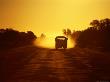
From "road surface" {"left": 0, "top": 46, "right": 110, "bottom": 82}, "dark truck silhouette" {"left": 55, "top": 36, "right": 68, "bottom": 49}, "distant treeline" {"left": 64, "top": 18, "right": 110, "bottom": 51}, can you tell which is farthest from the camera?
"distant treeline" {"left": 64, "top": 18, "right": 110, "bottom": 51}

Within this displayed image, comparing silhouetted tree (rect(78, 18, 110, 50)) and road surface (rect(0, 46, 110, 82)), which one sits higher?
silhouetted tree (rect(78, 18, 110, 50))

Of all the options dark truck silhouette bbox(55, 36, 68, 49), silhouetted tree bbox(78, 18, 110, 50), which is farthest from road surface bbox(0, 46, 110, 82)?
silhouetted tree bbox(78, 18, 110, 50)

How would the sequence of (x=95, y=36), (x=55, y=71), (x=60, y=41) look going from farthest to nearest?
(x=95, y=36), (x=60, y=41), (x=55, y=71)

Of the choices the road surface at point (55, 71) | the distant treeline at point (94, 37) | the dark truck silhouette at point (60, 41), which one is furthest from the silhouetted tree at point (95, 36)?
the road surface at point (55, 71)

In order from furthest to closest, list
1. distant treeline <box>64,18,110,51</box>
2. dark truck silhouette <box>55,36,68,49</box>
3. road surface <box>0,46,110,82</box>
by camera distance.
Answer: distant treeline <box>64,18,110,51</box>, dark truck silhouette <box>55,36,68,49</box>, road surface <box>0,46,110,82</box>

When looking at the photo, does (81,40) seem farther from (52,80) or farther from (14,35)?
(52,80)

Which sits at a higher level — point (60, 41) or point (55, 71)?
point (60, 41)

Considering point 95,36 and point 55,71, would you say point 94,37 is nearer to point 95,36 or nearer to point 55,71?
point 95,36

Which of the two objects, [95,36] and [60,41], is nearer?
[60,41]

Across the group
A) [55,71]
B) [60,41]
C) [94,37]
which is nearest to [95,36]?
[94,37]

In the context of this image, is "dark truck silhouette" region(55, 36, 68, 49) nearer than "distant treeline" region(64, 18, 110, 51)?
A: Yes

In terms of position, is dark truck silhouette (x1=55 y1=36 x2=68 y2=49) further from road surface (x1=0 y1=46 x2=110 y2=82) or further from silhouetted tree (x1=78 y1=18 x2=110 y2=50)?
road surface (x1=0 y1=46 x2=110 y2=82)

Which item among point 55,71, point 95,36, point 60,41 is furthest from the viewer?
point 95,36

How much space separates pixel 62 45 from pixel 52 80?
63.0m
